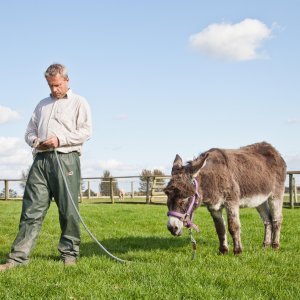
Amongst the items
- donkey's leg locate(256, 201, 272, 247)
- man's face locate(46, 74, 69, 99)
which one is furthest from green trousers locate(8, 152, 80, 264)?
donkey's leg locate(256, 201, 272, 247)

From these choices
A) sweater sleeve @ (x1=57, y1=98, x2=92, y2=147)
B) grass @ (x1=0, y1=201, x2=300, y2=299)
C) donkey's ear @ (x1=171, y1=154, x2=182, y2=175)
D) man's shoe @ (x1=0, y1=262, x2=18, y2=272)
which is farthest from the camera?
donkey's ear @ (x1=171, y1=154, x2=182, y2=175)

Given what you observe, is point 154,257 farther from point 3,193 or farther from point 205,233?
point 3,193

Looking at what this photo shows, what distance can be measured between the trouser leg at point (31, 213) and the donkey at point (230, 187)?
1762 millimetres

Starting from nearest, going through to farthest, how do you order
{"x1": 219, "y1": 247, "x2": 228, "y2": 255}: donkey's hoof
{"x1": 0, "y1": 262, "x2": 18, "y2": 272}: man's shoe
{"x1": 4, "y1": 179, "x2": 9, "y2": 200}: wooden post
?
1. {"x1": 0, "y1": 262, "x2": 18, "y2": 272}: man's shoe
2. {"x1": 219, "y1": 247, "x2": 228, "y2": 255}: donkey's hoof
3. {"x1": 4, "y1": 179, "x2": 9, "y2": 200}: wooden post

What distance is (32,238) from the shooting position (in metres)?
6.51

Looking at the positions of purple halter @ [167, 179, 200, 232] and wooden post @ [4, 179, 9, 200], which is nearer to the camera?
purple halter @ [167, 179, 200, 232]

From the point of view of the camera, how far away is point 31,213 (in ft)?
21.2

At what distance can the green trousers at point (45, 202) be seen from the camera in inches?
253

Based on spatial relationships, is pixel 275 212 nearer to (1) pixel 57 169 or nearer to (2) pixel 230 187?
(2) pixel 230 187

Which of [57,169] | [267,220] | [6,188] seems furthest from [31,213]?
[6,188]

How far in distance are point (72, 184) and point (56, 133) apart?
74 centimetres

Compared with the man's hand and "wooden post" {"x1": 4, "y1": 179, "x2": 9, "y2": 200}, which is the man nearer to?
the man's hand

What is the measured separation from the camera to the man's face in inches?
253

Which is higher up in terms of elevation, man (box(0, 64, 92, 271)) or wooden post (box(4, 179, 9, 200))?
man (box(0, 64, 92, 271))
